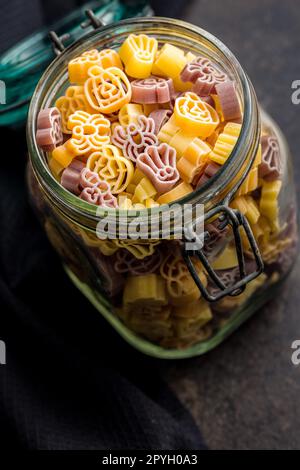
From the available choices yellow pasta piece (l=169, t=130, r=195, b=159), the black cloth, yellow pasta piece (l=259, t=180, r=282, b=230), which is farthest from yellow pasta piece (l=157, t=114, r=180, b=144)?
the black cloth

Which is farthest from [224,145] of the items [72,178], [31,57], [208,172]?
[31,57]

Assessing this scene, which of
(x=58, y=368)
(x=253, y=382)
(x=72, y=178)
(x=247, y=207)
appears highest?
(x=72, y=178)

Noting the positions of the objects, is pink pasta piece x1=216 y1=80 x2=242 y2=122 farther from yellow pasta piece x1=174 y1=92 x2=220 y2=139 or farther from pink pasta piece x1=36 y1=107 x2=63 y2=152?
pink pasta piece x1=36 y1=107 x2=63 y2=152

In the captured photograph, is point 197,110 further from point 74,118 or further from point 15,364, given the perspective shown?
point 15,364

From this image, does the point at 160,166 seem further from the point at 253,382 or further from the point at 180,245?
the point at 253,382

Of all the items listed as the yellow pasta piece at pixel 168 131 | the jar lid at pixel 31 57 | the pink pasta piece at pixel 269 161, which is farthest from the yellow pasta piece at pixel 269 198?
the jar lid at pixel 31 57
